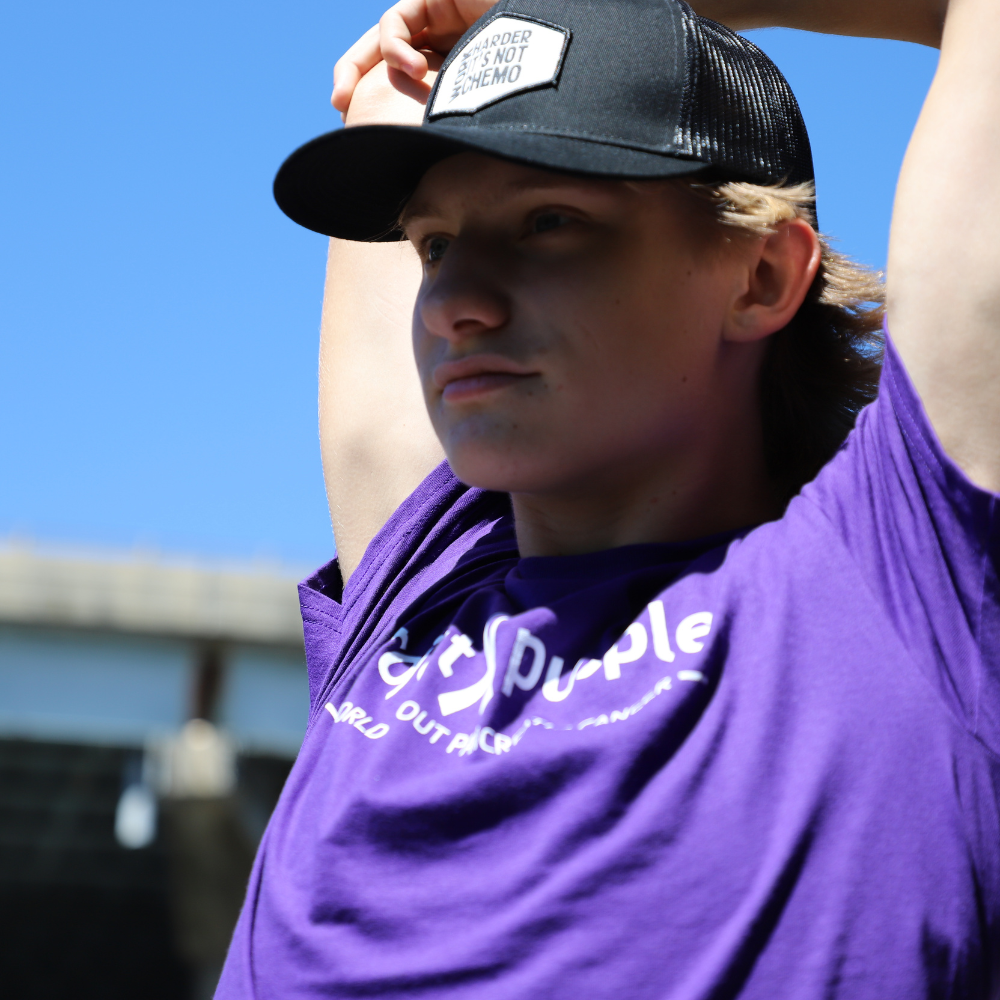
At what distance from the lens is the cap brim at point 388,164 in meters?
1.54

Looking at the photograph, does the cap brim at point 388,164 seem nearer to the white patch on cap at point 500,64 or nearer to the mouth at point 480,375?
the white patch on cap at point 500,64

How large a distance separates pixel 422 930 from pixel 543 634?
39 centimetres

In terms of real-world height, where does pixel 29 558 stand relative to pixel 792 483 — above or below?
below

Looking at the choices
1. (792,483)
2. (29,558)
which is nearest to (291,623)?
(29,558)

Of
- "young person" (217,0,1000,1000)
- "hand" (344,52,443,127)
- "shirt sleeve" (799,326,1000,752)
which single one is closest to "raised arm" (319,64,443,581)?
"hand" (344,52,443,127)

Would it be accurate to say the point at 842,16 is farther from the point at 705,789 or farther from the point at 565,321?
the point at 705,789

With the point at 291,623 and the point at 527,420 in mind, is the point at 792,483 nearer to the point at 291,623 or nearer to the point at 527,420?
the point at 527,420

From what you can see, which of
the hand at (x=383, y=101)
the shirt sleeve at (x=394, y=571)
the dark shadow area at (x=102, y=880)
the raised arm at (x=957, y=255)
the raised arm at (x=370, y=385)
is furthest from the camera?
the dark shadow area at (x=102, y=880)

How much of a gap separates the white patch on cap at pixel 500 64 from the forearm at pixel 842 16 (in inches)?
20.3

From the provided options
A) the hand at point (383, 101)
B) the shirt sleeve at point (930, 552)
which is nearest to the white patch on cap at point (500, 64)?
the shirt sleeve at point (930, 552)

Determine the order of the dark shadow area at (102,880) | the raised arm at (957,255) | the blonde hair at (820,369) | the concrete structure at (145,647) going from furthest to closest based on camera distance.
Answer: the dark shadow area at (102,880), the concrete structure at (145,647), the blonde hair at (820,369), the raised arm at (957,255)

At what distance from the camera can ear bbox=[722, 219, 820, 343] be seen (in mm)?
1754

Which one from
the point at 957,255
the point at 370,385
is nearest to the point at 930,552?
the point at 957,255

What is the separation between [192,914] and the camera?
855 inches
